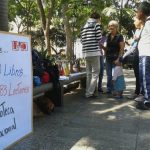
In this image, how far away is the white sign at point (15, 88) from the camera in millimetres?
3814

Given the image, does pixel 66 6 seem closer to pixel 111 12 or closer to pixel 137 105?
pixel 111 12

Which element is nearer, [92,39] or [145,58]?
[145,58]

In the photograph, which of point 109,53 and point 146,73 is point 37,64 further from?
point 109,53

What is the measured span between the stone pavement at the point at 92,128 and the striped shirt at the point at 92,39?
1.06 meters

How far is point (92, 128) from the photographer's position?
5.86 m

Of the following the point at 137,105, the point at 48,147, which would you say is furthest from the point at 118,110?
the point at 48,147

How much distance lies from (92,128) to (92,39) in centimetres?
302

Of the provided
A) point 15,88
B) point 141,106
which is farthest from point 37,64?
point 15,88

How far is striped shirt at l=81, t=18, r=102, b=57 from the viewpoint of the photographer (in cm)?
838

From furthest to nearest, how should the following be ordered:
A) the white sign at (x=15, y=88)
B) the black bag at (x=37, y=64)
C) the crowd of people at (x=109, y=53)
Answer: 1. the crowd of people at (x=109, y=53)
2. the black bag at (x=37, y=64)
3. the white sign at (x=15, y=88)

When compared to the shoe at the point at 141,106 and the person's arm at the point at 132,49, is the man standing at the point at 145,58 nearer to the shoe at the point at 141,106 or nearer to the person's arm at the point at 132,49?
the shoe at the point at 141,106

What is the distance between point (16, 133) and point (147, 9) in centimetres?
431

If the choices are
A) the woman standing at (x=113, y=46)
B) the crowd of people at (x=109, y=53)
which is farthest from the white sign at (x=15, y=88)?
the woman standing at (x=113, y=46)

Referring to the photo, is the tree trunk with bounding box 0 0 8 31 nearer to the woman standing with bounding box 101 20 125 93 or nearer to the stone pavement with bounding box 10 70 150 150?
the stone pavement with bounding box 10 70 150 150
